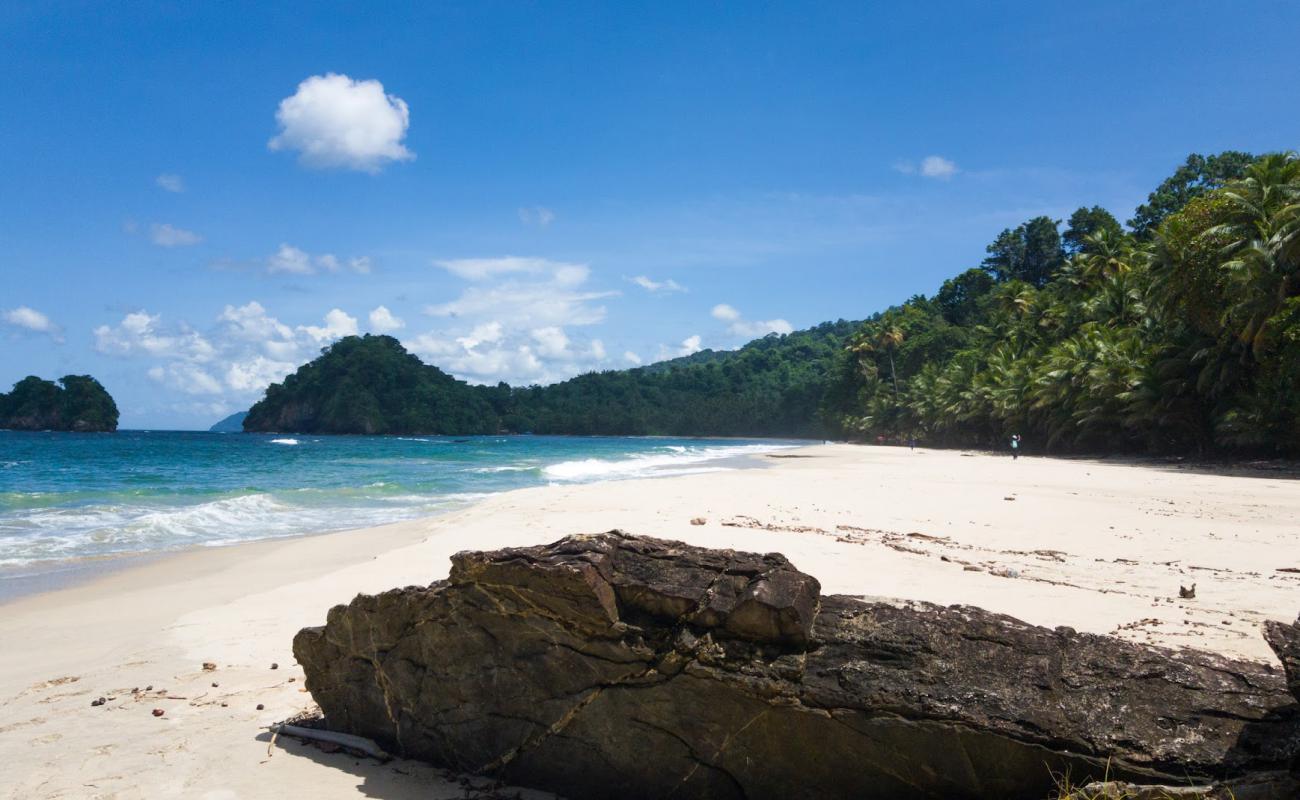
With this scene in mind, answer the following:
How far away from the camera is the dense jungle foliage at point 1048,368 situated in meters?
26.3

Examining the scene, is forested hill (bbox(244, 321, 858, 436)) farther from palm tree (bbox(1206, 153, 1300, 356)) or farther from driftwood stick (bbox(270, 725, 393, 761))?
driftwood stick (bbox(270, 725, 393, 761))

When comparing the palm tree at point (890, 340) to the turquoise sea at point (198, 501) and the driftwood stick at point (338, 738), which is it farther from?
the driftwood stick at point (338, 738)

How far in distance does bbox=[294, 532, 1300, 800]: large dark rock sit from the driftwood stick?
0.10 meters

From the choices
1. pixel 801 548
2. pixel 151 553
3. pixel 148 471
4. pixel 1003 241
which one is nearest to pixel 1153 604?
Answer: pixel 801 548

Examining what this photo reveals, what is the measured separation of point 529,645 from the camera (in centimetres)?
402

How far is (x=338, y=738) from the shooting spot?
14.8ft

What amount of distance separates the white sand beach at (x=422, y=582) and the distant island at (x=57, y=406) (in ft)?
400

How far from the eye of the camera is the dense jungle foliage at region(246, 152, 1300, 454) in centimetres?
2628

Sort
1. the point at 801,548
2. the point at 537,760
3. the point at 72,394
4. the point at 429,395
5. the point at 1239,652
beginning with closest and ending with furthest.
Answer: the point at 537,760, the point at 1239,652, the point at 801,548, the point at 72,394, the point at 429,395

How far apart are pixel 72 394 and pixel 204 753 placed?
135 metres

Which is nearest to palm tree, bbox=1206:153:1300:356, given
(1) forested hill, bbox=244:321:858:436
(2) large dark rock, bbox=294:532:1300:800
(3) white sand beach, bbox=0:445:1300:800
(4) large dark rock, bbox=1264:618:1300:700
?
(3) white sand beach, bbox=0:445:1300:800

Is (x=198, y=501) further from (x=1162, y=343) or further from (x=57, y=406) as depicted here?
(x=57, y=406)

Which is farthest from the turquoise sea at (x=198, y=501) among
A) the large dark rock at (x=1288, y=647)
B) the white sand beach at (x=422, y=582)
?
the large dark rock at (x=1288, y=647)

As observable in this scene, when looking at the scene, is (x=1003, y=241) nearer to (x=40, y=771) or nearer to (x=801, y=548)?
(x=801, y=548)
